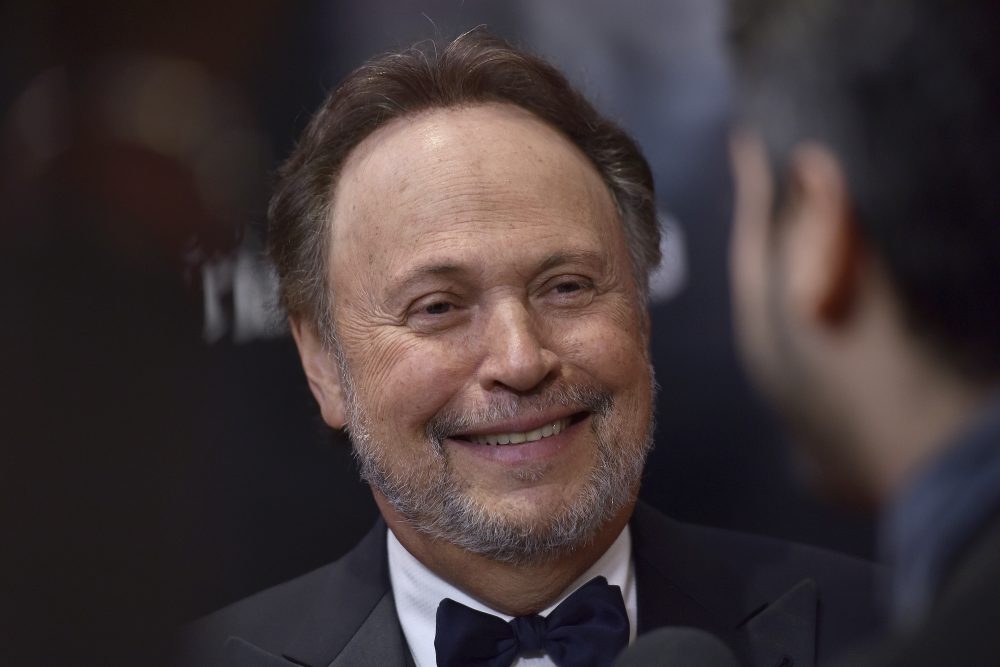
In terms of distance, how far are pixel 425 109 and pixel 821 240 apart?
1.41 metres

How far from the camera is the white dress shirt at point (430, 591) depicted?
93.4 inches

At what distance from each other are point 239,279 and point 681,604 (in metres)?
1.17

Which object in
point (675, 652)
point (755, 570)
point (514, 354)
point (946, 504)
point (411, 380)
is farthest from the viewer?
point (755, 570)

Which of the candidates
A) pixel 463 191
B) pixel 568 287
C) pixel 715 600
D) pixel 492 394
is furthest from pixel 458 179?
pixel 715 600

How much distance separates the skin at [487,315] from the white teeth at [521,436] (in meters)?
0.01

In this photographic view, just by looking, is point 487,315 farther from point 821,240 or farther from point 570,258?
point 821,240

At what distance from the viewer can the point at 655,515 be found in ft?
8.42

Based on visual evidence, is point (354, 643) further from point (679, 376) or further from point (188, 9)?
point (188, 9)

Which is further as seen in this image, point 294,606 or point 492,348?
point 294,606

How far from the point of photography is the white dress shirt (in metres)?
2.37

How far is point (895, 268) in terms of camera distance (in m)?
1.16

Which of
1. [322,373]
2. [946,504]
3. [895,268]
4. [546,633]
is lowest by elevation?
[546,633]

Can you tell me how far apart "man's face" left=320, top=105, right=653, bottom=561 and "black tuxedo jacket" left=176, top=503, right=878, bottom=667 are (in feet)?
0.69

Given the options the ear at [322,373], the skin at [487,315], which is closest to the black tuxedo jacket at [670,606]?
the skin at [487,315]
